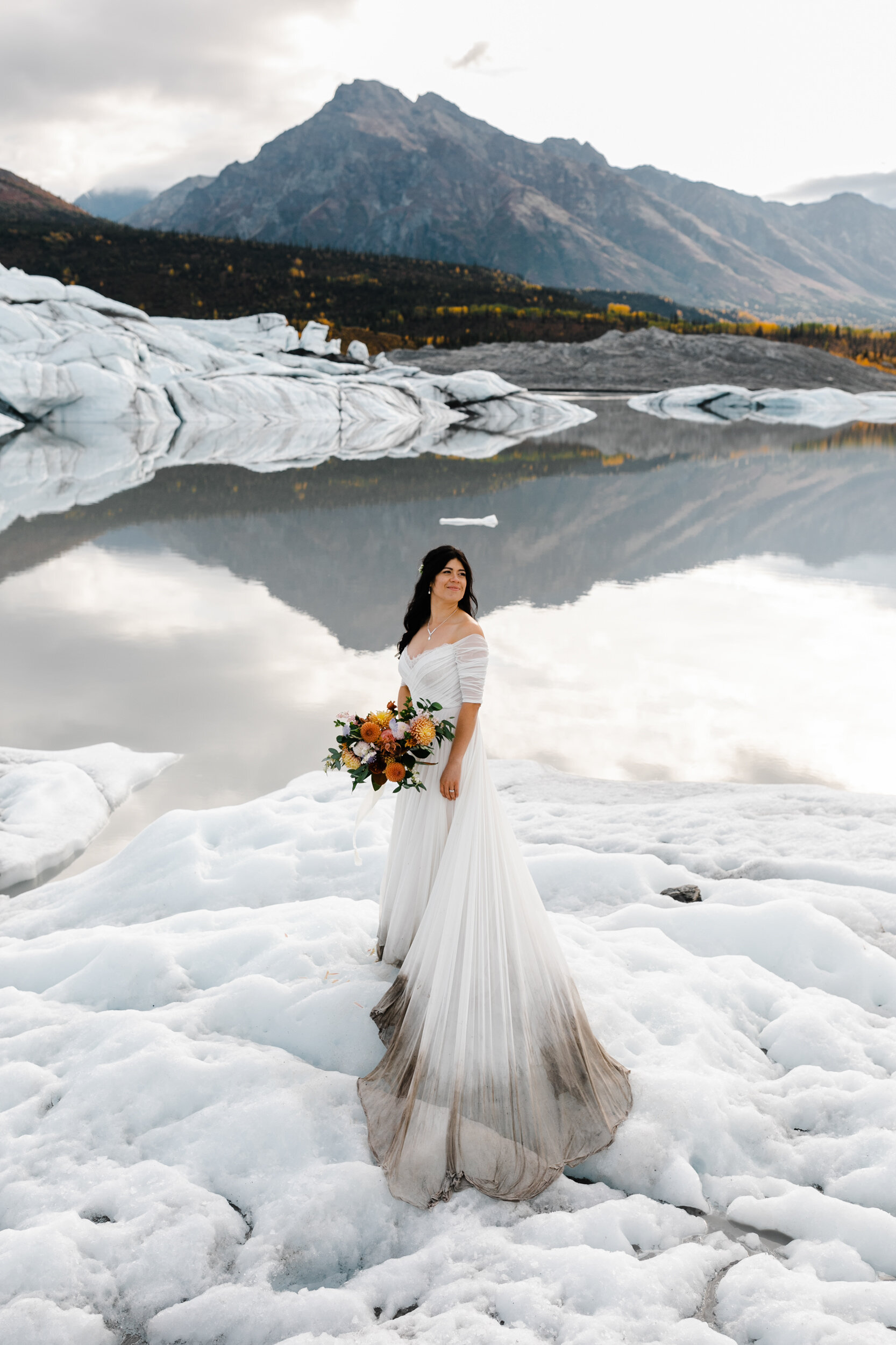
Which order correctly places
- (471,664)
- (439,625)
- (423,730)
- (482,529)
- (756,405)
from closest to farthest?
(423,730), (471,664), (439,625), (482,529), (756,405)

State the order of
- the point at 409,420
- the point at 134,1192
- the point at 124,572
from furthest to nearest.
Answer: the point at 409,420 < the point at 124,572 < the point at 134,1192

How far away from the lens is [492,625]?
1038cm

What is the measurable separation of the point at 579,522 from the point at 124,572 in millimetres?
8569

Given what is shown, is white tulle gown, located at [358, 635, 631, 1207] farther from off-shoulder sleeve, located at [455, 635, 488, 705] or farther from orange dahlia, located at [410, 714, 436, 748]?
orange dahlia, located at [410, 714, 436, 748]

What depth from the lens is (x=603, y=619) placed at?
35.4 ft

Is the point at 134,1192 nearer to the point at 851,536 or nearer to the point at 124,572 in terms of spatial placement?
the point at 124,572

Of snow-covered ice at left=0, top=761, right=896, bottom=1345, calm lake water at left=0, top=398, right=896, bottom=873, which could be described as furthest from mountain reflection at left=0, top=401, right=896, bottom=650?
snow-covered ice at left=0, top=761, right=896, bottom=1345

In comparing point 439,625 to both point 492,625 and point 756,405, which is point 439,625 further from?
point 756,405

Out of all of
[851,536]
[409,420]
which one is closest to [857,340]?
[409,420]

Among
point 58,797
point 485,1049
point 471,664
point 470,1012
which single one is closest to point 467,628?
point 471,664

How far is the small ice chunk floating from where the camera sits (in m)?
23.7

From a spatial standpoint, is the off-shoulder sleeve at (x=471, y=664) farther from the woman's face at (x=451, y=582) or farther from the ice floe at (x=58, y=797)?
the ice floe at (x=58, y=797)

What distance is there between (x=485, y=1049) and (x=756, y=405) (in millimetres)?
51679

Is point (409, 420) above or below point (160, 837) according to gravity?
above
